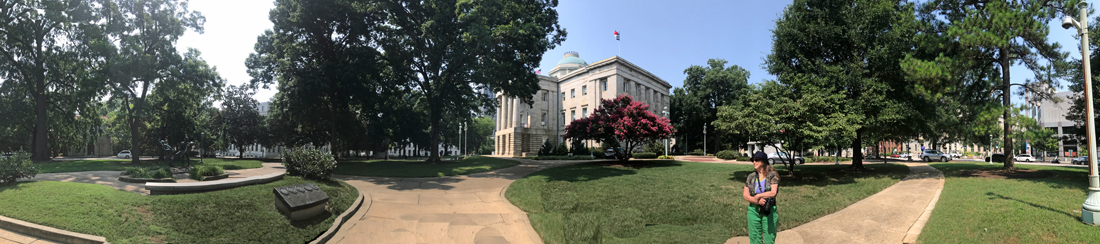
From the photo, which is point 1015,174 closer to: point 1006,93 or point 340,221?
point 1006,93

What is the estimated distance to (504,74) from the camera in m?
22.6

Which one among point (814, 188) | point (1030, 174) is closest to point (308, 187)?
point (814, 188)

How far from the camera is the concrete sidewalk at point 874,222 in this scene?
7.41 metres

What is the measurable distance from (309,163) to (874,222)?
1415 cm

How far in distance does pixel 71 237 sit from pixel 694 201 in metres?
11.9

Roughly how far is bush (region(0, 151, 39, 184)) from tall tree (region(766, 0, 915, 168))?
72.9 ft

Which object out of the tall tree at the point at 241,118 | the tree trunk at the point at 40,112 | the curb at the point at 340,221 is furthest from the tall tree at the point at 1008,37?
the tall tree at the point at 241,118

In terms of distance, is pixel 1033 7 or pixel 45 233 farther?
pixel 1033 7

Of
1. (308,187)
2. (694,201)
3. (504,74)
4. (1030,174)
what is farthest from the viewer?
(504,74)

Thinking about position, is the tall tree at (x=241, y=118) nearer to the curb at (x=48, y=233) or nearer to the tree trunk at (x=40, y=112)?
the tree trunk at (x=40, y=112)

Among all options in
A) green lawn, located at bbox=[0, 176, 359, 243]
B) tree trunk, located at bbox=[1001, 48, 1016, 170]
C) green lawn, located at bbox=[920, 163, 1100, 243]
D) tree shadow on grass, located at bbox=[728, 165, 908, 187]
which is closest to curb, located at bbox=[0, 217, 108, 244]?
green lawn, located at bbox=[0, 176, 359, 243]

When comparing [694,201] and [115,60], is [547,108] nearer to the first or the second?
[115,60]

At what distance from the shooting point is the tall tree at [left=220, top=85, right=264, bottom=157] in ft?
151

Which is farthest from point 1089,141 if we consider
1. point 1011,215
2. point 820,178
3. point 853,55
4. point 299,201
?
point 299,201
